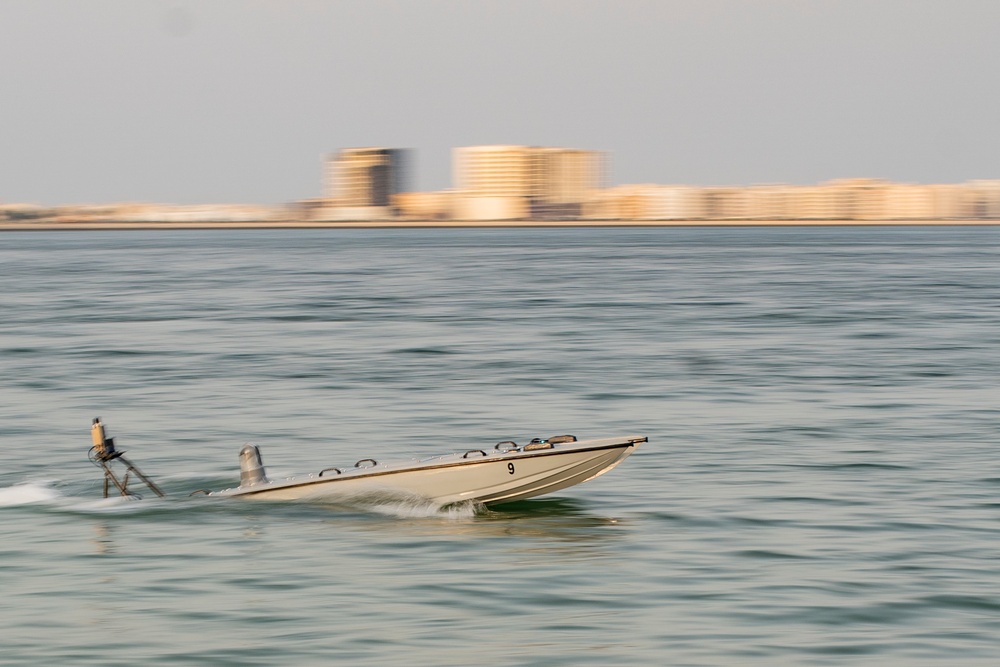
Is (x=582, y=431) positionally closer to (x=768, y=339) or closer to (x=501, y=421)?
(x=501, y=421)

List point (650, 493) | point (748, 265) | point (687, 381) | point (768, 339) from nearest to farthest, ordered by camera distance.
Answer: point (650, 493) → point (687, 381) → point (768, 339) → point (748, 265)

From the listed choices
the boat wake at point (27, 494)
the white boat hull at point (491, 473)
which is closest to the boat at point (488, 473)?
the white boat hull at point (491, 473)

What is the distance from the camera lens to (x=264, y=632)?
46.5ft

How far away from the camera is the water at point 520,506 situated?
14.0 metres

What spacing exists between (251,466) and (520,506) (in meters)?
4.12

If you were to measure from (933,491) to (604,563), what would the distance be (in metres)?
6.73

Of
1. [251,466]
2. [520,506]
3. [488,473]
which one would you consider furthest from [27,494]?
[520,506]

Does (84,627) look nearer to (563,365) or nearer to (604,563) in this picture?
(604,563)

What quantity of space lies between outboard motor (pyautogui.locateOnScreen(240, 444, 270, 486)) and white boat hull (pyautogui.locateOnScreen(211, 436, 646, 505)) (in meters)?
1.44

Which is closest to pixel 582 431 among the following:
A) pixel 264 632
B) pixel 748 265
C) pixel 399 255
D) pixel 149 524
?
pixel 149 524

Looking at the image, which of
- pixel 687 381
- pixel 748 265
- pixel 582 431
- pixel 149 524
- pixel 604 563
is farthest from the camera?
pixel 748 265

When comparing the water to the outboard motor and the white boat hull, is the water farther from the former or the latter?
the outboard motor

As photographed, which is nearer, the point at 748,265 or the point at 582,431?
the point at 582,431

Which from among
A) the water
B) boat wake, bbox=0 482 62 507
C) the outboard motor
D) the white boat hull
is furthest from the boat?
boat wake, bbox=0 482 62 507
